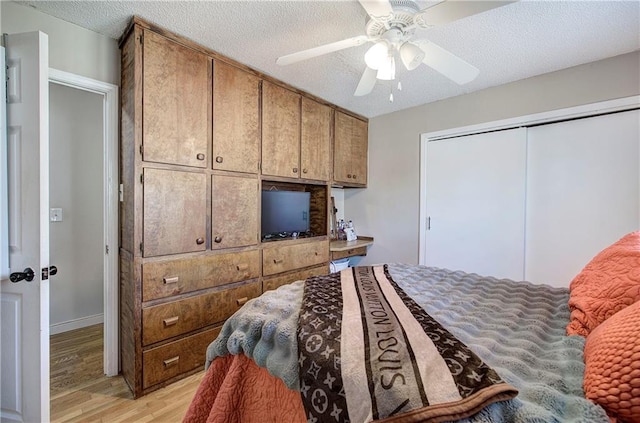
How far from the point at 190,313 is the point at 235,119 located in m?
1.51

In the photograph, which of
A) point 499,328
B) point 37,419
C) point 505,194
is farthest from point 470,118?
point 37,419

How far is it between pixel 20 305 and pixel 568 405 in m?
2.25

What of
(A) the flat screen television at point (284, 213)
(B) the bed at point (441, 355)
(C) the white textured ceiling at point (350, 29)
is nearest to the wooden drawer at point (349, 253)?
(A) the flat screen television at point (284, 213)

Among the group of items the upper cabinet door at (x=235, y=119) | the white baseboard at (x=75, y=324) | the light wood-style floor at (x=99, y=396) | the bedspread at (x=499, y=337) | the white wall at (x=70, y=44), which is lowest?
the light wood-style floor at (x=99, y=396)

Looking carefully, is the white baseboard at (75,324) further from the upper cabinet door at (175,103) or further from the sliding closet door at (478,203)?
the sliding closet door at (478,203)

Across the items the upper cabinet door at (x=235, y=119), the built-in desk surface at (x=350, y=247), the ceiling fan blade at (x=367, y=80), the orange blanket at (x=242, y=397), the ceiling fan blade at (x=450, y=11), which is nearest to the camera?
the orange blanket at (x=242, y=397)

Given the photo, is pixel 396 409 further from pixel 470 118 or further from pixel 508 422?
pixel 470 118

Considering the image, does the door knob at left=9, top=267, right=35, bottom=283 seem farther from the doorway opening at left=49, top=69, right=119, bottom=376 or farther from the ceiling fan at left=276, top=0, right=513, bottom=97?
the ceiling fan at left=276, top=0, right=513, bottom=97

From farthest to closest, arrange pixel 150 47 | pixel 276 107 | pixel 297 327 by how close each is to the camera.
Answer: pixel 276 107 → pixel 150 47 → pixel 297 327

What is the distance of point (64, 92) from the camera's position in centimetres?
264

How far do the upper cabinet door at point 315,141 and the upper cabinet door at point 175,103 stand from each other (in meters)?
1.03

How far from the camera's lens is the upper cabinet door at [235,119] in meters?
2.14

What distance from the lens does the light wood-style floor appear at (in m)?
1.64

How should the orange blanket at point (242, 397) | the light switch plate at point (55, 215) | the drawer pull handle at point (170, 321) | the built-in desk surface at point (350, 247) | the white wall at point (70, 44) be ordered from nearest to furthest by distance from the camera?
the orange blanket at point (242, 397), the white wall at point (70, 44), the drawer pull handle at point (170, 321), the light switch plate at point (55, 215), the built-in desk surface at point (350, 247)
